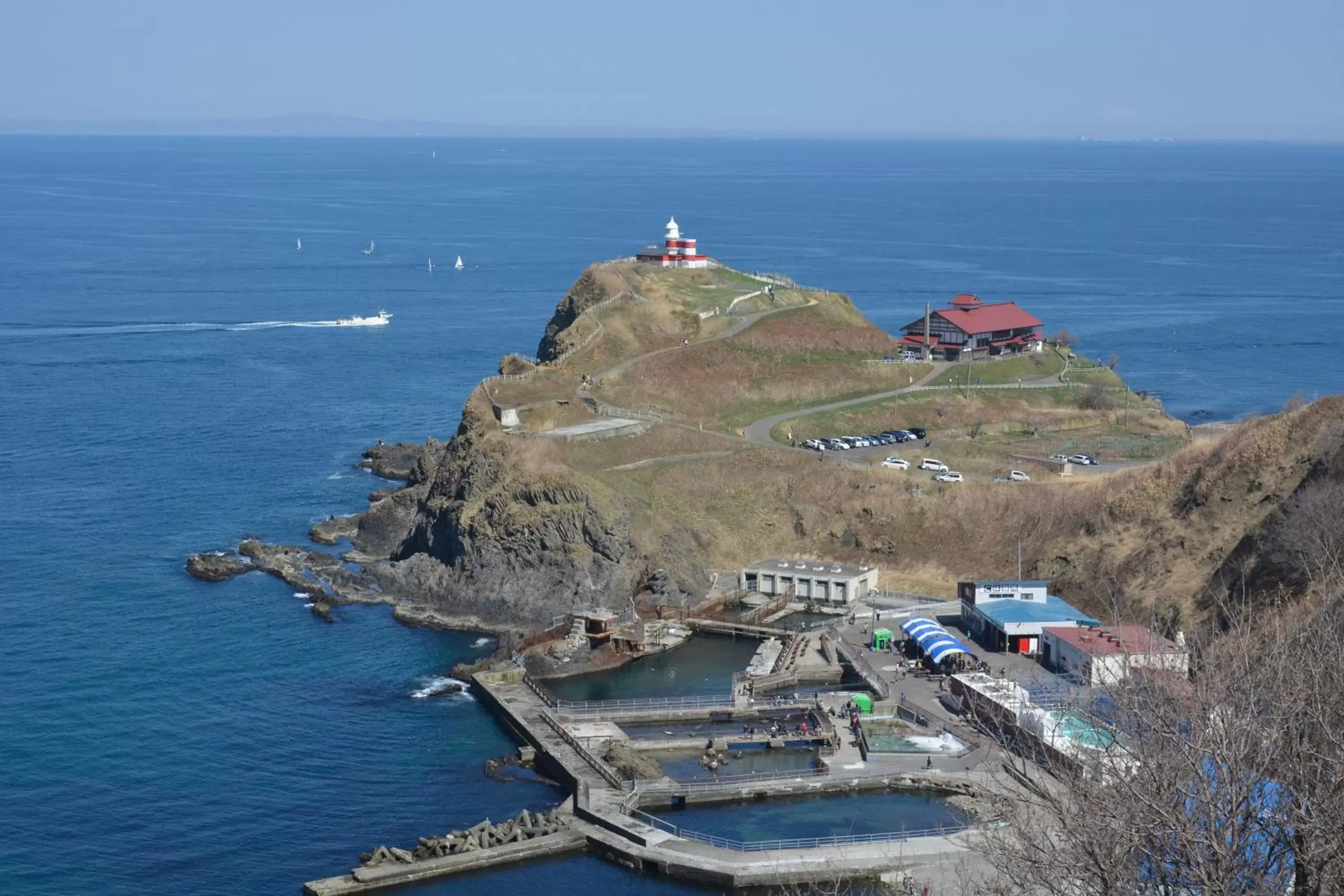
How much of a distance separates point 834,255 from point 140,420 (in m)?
105

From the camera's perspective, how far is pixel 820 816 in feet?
157

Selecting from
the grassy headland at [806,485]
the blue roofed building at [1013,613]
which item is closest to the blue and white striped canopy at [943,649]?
the blue roofed building at [1013,613]

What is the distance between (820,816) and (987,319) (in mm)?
59098

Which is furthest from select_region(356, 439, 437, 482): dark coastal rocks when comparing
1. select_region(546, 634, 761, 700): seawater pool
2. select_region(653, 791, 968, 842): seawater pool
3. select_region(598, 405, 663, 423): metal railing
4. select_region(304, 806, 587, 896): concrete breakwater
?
select_region(304, 806, 587, 896): concrete breakwater

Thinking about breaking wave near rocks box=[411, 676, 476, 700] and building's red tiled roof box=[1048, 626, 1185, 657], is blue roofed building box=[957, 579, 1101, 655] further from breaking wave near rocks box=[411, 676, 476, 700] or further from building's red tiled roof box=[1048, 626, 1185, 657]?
breaking wave near rocks box=[411, 676, 476, 700]

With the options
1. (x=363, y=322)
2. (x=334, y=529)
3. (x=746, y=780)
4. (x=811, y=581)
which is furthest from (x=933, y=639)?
(x=363, y=322)

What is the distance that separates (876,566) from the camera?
73000 mm

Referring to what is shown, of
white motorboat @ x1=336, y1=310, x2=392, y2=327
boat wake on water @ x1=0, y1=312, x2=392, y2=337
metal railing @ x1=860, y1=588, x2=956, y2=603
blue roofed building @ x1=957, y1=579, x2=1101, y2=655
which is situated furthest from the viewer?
white motorboat @ x1=336, y1=310, x2=392, y2=327

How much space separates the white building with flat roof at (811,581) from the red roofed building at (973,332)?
31.1 metres

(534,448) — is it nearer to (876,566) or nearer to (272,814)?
(876,566)

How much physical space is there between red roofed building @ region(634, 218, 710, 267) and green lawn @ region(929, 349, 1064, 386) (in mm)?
22478

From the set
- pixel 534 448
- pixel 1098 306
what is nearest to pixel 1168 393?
pixel 1098 306

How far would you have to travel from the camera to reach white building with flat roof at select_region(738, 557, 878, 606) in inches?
2746

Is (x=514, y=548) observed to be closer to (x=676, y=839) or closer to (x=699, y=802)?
(x=699, y=802)
